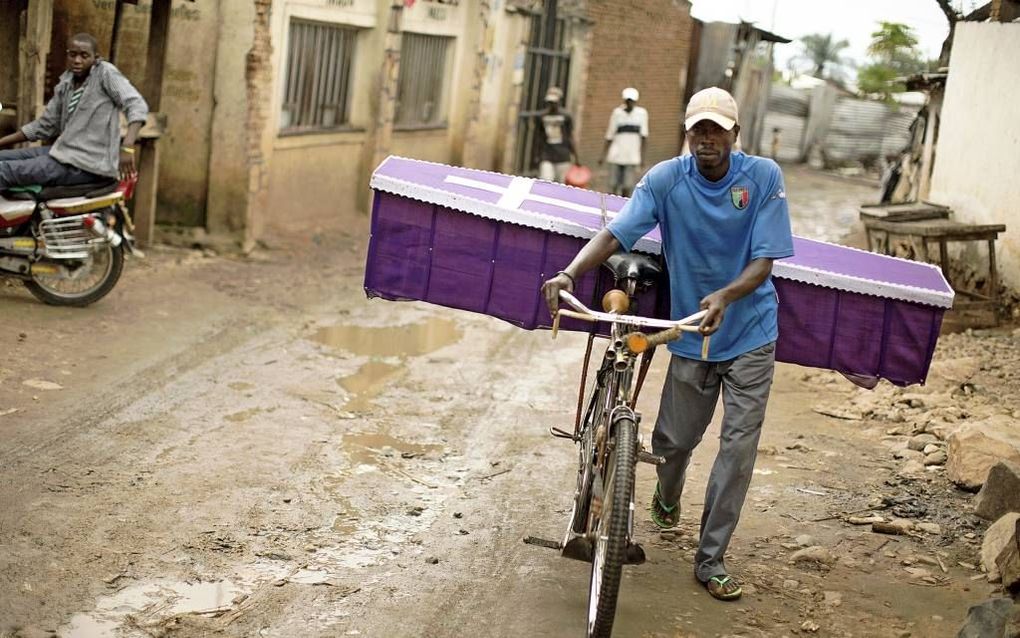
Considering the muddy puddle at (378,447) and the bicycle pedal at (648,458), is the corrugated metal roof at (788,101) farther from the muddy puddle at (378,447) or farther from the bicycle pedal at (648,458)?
the bicycle pedal at (648,458)

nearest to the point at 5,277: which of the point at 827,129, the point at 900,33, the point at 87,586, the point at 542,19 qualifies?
the point at 87,586

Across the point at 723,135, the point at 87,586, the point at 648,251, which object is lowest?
the point at 87,586

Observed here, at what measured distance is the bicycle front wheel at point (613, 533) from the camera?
394cm

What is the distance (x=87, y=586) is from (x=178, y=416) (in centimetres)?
230

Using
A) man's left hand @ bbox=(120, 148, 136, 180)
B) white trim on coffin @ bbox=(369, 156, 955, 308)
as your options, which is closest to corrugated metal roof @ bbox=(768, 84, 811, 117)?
man's left hand @ bbox=(120, 148, 136, 180)

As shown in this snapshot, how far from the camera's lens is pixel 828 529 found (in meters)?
5.86

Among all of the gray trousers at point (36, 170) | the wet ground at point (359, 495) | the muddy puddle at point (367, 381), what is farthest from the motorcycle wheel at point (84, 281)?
the muddy puddle at point (367, 381)

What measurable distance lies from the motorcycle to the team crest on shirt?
546 cm

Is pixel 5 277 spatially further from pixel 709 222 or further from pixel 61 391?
pixel 709 222

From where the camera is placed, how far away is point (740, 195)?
14.9 feet

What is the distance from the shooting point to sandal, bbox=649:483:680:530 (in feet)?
17.3

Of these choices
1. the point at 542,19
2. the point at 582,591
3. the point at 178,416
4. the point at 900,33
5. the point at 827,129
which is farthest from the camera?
the point at 827,129

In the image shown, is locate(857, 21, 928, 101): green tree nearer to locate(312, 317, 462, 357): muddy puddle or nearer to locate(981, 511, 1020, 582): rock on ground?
locate(312, 317, 462, 357): muddy puddle

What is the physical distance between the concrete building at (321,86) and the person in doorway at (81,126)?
34.5 inches
